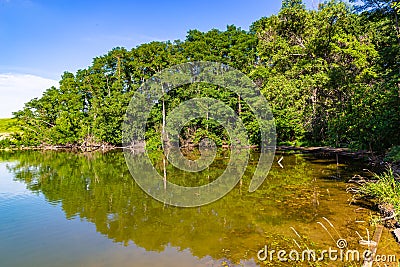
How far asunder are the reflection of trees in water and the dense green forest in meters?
4.69

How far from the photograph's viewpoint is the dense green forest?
13430 mm

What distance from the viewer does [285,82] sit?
63.6ft

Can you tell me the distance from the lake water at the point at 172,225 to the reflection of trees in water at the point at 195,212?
23 mm

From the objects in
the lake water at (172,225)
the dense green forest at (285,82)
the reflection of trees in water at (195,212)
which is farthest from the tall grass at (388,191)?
the dense green forest at (285,82)

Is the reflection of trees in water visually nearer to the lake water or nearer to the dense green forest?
the lake water

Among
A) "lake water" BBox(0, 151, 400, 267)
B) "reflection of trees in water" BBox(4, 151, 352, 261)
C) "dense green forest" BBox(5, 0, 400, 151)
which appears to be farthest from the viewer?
"dense green forest" BBox(5, 0, 400, 151)

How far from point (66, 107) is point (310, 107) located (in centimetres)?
2893

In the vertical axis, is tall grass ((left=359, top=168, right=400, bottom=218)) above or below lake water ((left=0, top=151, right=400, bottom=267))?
above

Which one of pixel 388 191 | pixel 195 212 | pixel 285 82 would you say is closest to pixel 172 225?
pixel 195 212

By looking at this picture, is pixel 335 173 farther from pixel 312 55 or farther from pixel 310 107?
pixel 312 55

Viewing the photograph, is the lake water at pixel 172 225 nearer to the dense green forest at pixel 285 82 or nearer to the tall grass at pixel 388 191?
the tall grass at pixel 388 191

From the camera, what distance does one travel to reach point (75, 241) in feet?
21.1

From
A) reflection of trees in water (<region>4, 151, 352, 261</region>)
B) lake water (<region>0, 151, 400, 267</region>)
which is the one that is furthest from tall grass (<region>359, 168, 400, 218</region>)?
reflection of trees in water (<region>4, 151, 352, 261</region>)

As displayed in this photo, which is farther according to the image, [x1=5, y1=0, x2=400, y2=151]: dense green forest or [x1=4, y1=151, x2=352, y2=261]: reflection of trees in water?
[x1=5, y1=0, x2=400, y2=151]: dense green forest
